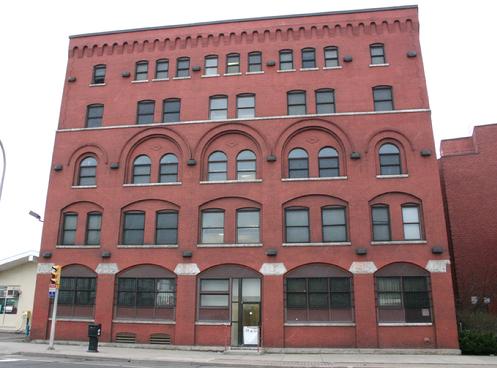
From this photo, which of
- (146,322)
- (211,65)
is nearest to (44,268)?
(146,322)

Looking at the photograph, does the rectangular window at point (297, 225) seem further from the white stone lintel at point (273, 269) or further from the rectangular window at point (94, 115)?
the rectangular window at point (94, 115)

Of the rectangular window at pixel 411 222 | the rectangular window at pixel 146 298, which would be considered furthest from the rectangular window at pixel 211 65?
the rectangular window at pixel 411 222

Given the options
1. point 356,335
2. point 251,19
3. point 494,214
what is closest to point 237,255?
point 356,335

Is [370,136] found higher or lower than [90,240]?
higher

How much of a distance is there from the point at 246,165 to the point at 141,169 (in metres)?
6.33

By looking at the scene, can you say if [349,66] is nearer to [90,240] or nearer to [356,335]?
[356,335]

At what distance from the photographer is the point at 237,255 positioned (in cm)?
2516

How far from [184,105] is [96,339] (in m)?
14.0

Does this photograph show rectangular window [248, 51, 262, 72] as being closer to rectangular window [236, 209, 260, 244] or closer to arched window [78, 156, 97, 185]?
rectangular window [236, 209, 260, 244]

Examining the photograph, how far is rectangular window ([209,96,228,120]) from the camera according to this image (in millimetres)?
27953

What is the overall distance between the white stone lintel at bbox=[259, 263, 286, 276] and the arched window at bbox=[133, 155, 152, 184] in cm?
862

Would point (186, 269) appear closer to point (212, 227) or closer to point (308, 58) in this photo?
point (212, 227)

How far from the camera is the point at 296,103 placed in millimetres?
27469

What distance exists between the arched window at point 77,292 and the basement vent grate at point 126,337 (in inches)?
79.5
